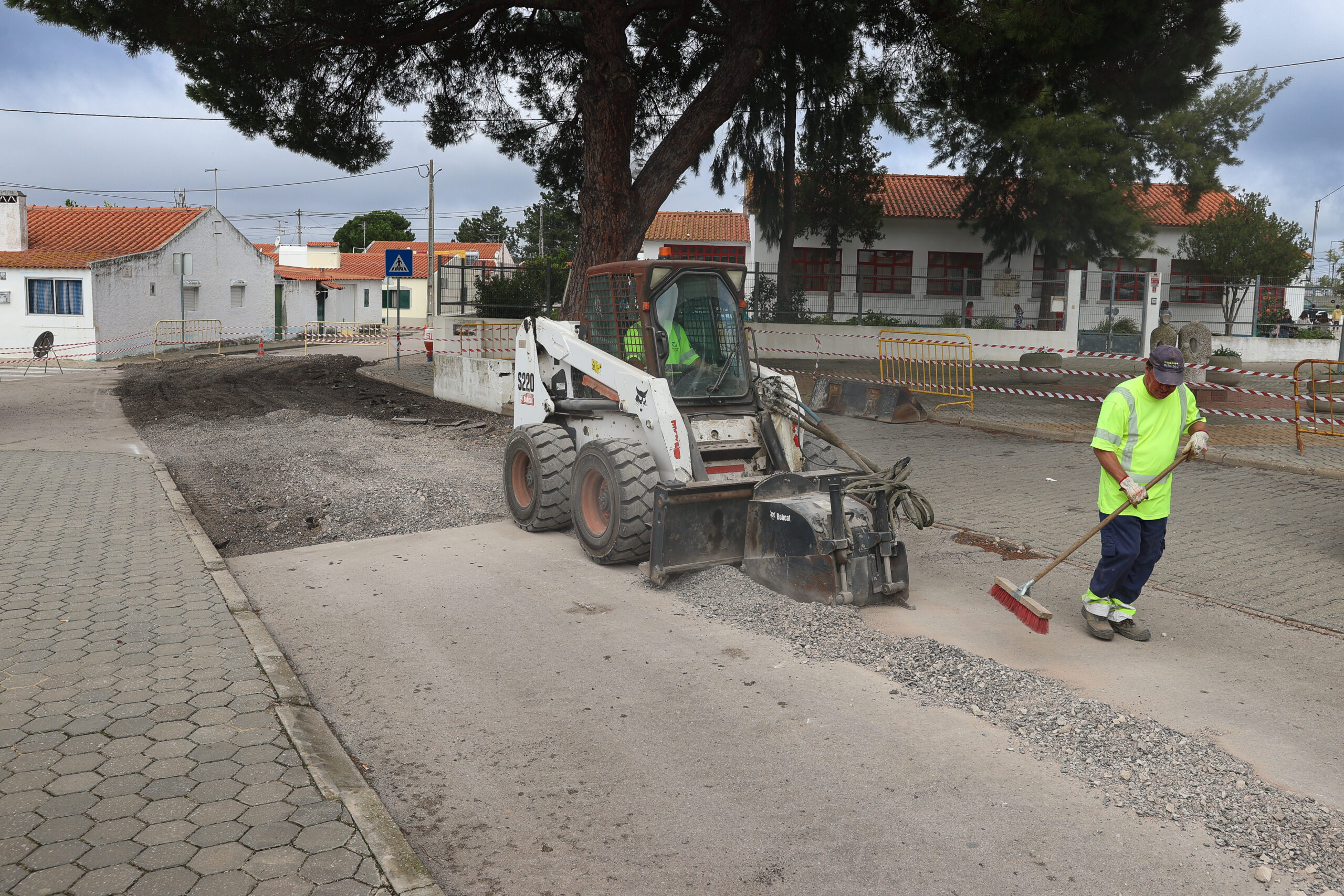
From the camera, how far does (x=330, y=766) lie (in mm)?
4156

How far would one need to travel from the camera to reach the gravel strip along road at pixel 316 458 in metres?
8.91

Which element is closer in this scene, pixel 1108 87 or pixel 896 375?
pixel 1108 87

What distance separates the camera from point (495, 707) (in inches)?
193

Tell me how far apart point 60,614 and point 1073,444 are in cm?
1180

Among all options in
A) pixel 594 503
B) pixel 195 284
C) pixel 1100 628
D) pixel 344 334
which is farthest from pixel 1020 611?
pixel 344 334

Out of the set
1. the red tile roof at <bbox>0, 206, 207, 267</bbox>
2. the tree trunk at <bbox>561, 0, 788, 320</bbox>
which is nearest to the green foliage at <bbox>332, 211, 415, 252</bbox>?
the red tile roof at <bbox>0, 206, 207, 267</bbox>

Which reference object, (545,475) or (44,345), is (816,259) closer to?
(44,345)

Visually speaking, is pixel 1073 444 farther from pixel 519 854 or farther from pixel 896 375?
pixel 519 854

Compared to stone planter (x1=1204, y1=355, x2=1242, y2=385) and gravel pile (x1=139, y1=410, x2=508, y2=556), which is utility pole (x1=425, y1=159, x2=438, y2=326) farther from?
stone planter (x1=1204, y1=355, x2=1242, y2=385)

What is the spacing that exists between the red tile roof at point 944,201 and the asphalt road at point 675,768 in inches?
1170

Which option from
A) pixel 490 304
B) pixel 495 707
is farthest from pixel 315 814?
pixel 490 304

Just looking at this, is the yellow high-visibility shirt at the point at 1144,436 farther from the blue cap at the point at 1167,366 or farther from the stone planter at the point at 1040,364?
the stone planter at the point at 1040,364

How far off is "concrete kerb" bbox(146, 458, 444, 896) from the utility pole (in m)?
18.5

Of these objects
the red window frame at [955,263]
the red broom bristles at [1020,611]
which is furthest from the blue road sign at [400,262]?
the red window frame at [955,263]
